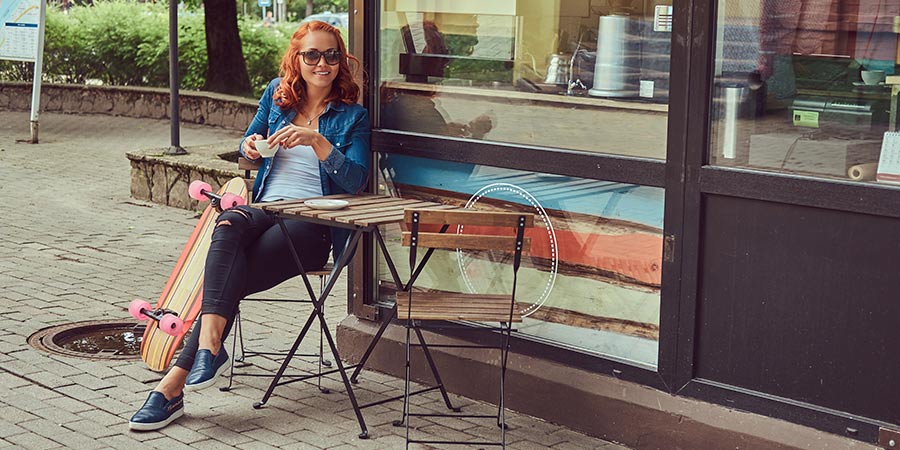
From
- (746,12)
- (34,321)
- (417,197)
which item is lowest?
(34,321)

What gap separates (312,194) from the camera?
5262 millimetres

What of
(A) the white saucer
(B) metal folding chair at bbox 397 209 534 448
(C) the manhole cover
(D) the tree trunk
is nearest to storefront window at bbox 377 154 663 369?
(B) metal folding chair at bbox 397 209 534 448

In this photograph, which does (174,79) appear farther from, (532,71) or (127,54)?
(127,54)

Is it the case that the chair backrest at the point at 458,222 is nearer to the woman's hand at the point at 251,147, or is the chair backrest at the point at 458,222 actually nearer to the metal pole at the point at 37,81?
the woman's hand at the point at 251,147

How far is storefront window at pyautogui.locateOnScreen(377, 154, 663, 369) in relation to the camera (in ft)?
15.4

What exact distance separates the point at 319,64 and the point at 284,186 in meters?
0.55

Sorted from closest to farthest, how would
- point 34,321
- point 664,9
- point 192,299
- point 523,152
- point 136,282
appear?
point 664,9 < point 523,152 < point 192,299 < point 34,321 < point 136,282

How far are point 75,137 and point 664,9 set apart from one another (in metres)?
11.0

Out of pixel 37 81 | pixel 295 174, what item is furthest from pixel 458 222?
pixel 37 81

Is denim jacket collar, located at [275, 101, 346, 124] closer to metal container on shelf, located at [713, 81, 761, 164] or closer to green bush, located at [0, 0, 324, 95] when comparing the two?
metal container on shelf, located at [713, 81, 761, 164]

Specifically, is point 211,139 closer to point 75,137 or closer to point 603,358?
point 75,137

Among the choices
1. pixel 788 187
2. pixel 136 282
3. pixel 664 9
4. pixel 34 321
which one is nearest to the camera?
pixel 788 187

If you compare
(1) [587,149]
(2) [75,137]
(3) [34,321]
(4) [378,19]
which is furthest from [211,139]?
(1) [587,149]

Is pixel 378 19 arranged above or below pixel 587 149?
above
